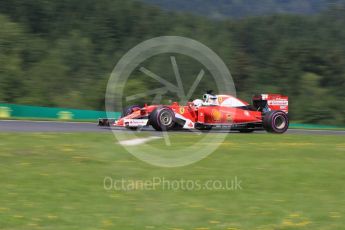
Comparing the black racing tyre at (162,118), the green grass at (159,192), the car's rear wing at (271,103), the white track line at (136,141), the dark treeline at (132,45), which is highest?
the dark treeline at (132,45)

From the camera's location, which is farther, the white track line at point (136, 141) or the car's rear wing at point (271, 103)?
the car's rear wing at point (271, 103)

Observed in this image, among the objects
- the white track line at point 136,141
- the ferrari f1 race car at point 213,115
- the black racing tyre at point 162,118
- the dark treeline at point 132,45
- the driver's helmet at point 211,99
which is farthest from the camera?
the dark treeline at point 132,45

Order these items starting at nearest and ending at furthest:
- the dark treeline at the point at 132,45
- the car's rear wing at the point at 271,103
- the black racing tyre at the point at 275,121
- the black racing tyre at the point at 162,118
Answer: the black racing tyre at the point at 162,118, the black racing tyre at the point at 275,121, the car's rear wing at the point at 271,103, the dark treeline at the point at 132,45

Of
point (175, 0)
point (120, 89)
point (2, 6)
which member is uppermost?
point (175, 0)

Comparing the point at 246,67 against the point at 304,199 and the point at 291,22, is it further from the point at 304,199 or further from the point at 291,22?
the point at 304,199

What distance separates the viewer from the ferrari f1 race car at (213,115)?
66.8 feet

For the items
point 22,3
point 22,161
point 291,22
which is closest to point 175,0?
point 291,22

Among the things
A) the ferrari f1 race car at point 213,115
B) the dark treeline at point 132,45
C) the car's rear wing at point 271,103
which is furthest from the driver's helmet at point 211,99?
the dark treeline at point 132,45

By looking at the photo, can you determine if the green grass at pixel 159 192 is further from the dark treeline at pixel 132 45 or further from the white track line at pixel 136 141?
the dark treeline at pixel 132 45

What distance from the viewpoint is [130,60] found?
61.8 metres

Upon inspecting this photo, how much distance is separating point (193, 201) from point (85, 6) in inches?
3309

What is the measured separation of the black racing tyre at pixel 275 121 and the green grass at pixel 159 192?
6618 mm

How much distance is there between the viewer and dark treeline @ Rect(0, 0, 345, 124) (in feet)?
182

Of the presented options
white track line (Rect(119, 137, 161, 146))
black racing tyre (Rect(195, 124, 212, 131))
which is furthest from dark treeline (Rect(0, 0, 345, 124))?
white track line (Rect(119, 137, 161, 146))
